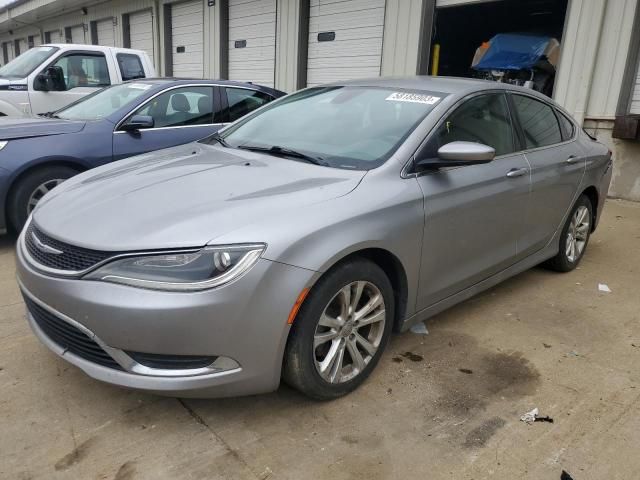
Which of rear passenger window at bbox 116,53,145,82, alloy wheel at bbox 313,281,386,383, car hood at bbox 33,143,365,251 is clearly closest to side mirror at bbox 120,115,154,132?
car hood at bbox 33,143,365,251

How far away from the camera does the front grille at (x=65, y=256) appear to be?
2.21 m

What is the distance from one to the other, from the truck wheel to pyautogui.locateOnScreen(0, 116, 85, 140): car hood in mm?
340

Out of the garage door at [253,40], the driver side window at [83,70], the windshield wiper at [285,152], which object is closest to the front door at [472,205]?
the windshield wiper at [285,152]

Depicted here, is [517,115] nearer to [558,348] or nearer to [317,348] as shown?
[558,348]

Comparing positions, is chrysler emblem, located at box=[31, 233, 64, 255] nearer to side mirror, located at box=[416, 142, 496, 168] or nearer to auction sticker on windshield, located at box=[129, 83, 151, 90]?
side mirror, located at box=[416, 142, 496, 168]

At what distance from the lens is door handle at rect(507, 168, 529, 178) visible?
3479 millimetres

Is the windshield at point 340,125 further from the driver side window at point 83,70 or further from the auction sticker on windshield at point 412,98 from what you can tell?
the driver side window at point 83,70

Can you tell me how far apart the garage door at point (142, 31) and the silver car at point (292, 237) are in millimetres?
14412

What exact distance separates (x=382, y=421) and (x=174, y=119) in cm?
426

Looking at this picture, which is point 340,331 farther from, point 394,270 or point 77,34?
point 77,34

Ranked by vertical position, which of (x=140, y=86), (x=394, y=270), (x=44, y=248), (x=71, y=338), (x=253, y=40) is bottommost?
(x=71, y=338)

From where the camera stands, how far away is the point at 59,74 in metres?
7.81

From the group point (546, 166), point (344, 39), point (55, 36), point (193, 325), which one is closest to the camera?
point (193, 325)

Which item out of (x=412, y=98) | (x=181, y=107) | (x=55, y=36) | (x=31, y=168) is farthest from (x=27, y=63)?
(x=55, y=36)
